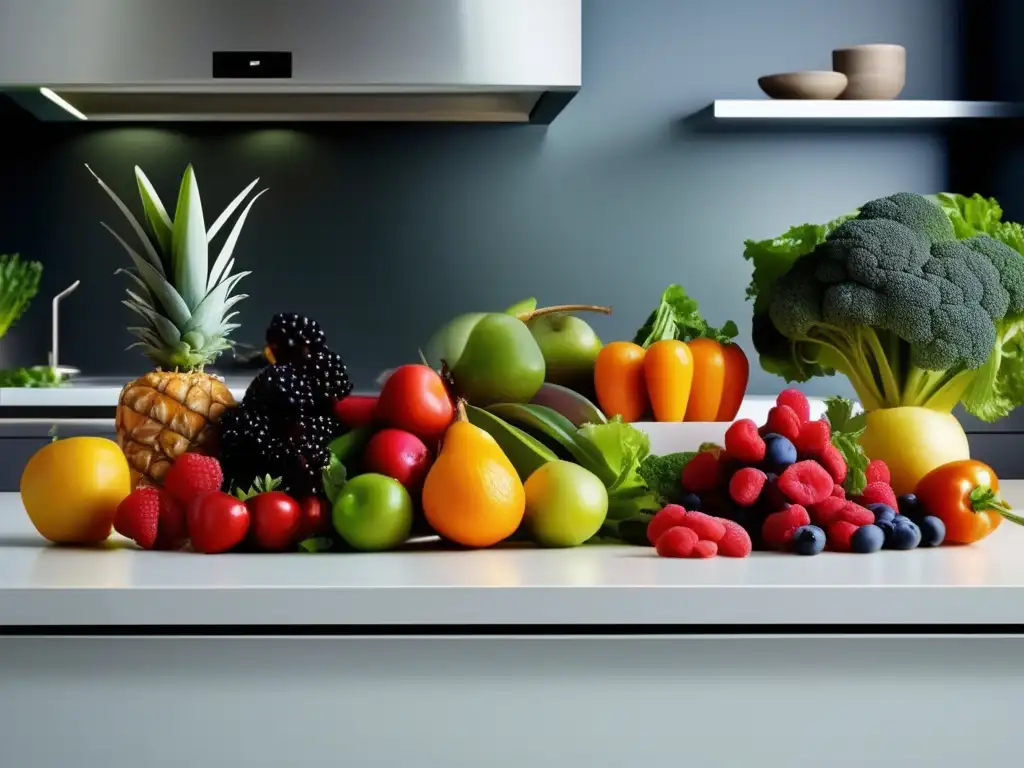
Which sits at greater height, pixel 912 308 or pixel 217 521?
pixel 912 308

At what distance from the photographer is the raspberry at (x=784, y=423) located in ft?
3.61

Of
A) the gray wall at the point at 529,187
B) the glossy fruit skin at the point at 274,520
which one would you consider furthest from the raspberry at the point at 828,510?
the gray wall at the point at 529,187

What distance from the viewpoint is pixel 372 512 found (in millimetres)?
1054

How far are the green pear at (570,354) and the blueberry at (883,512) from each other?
0.41 metres

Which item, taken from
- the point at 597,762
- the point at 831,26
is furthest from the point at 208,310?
the point at 831,26

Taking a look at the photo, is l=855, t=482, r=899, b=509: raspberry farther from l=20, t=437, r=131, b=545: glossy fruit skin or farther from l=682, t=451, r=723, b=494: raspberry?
l=20, t=437, r=131, b=545: glossy fruit skin

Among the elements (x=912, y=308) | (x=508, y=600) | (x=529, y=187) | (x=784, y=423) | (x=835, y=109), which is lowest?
(x=508, y=600)

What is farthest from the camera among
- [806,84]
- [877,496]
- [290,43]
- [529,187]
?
[529,187]

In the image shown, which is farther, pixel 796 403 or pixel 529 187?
pixel 529 187

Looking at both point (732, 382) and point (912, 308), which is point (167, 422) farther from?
point (912, 308)

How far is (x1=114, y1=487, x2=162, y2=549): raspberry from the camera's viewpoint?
1061 mm

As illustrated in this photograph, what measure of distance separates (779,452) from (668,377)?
0.25 m

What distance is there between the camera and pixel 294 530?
3.53ft

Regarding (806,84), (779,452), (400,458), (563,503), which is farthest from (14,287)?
(779,452)
